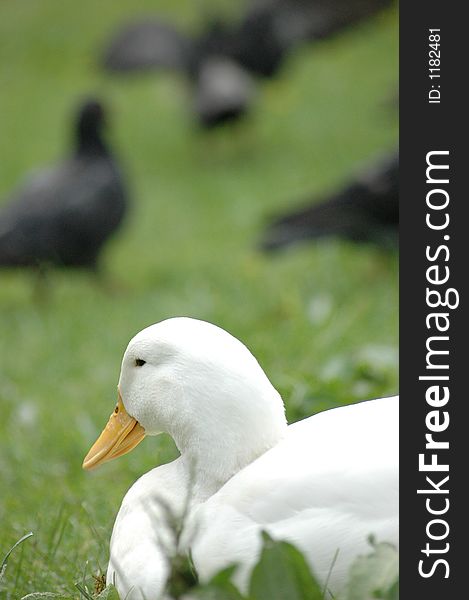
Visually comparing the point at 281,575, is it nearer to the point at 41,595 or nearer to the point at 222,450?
the point at 222,450

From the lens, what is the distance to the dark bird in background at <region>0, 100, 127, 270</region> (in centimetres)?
645

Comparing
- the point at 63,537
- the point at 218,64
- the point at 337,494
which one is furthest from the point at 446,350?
the point at 218,64

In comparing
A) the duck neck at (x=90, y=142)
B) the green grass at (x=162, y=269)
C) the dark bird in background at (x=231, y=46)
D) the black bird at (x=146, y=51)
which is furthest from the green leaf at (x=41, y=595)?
the black bird at (x=146, y=51)

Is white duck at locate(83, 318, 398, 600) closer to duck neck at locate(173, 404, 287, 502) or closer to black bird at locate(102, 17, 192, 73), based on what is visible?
duck neck at locate(173, 404, 287, 502)

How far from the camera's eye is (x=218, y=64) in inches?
433

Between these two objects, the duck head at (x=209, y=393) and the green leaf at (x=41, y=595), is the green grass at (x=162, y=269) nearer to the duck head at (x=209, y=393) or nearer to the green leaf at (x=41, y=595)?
the green leaf at (x=41, y=595)

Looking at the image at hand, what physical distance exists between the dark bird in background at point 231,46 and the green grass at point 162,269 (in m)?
0.26

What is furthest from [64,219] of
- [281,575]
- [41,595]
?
[281,575]

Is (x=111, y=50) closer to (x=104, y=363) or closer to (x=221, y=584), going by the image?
(x=104, y=363)

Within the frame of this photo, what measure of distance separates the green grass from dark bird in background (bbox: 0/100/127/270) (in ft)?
0.88

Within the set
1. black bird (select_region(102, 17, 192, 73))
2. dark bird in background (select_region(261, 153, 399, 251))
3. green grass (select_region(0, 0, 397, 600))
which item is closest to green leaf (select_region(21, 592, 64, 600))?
green grass (select_region(0, 0, 397, 600))

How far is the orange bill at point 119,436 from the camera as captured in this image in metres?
2.45

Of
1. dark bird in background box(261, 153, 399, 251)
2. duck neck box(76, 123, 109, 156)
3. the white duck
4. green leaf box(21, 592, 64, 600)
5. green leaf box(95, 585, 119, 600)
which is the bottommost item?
green leaf box(21, 592, 64, 600)

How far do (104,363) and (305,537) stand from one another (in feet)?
9.87
